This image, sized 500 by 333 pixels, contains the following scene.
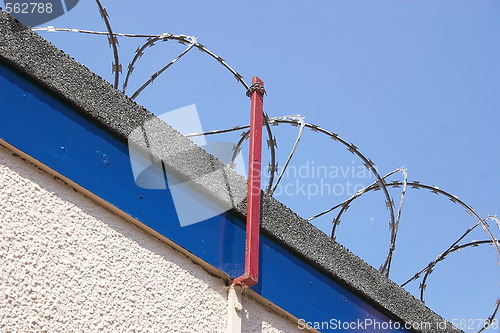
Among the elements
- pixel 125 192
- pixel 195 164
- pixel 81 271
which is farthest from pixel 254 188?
pixel 81 271

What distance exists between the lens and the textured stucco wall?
2.69 meters

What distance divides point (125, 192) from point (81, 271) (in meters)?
0.43

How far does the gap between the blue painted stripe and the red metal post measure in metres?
0.07

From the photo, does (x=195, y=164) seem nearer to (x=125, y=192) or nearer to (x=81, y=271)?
(x=125, y=192)

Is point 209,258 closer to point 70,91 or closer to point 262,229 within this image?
point 262,229

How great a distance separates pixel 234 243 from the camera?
3496 millimetres

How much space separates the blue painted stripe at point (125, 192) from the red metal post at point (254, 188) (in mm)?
65

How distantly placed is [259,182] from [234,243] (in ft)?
1.16

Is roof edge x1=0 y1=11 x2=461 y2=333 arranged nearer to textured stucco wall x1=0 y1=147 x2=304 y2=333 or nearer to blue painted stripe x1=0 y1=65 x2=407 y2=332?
blue painted stripe x1=0 y1=65 x2=407 y2=332

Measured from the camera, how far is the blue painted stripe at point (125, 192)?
2945 millimetres

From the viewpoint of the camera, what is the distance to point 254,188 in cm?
362

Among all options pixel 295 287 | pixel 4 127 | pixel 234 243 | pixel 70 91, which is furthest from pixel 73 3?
pixel 295 287

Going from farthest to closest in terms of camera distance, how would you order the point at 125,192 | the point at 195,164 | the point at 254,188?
the point at 254,188 → the point at 195,164 → the point at 125,192

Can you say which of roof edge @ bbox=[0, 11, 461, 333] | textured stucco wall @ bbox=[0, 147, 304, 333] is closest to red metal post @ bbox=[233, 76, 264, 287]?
roof edge @ bbox=[0, 11, 461, 333]
